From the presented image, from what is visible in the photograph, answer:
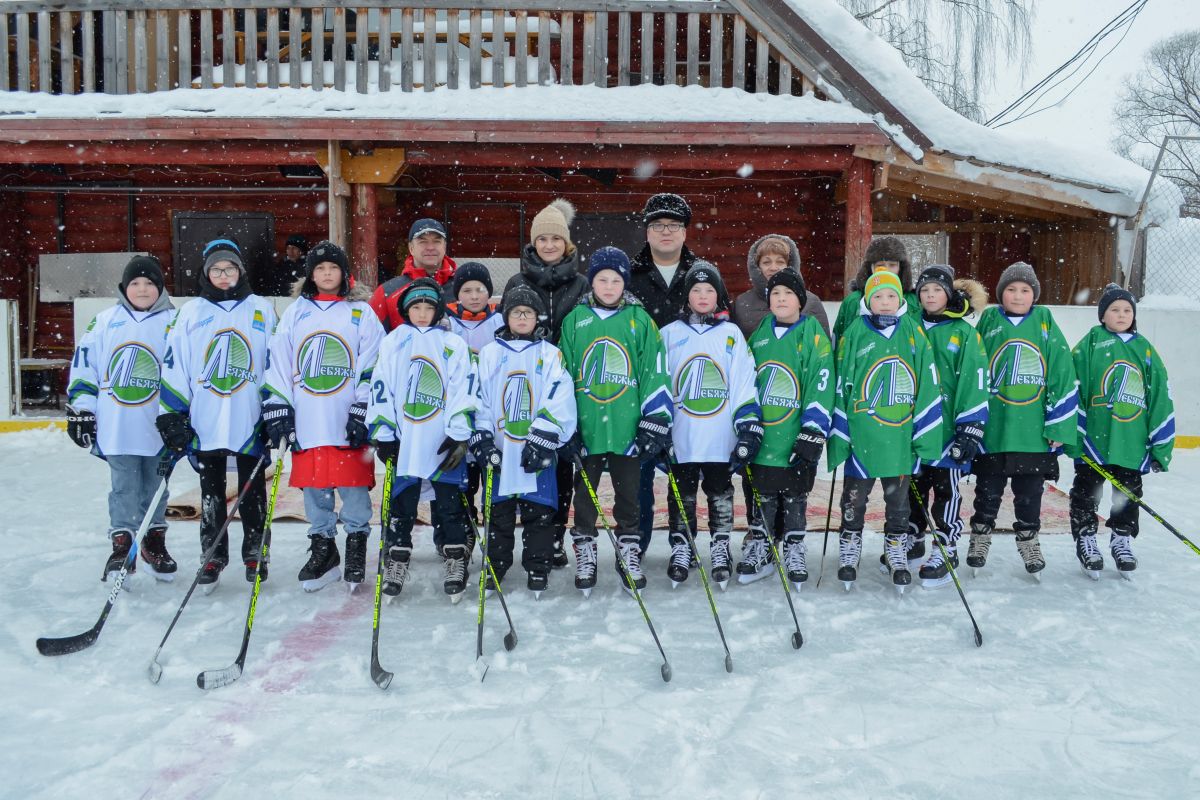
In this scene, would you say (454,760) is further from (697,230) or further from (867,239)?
(697,230)

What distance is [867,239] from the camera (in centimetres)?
802

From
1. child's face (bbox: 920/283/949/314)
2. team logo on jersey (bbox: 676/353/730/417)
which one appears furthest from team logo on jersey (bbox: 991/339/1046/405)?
team logo on jersey (bbox: 676/353/730/417)

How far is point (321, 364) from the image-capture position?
3.94 meters

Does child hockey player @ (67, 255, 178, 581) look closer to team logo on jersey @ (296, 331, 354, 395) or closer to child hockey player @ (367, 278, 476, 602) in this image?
team logo on jersey @ (296, 331, 354, 395)

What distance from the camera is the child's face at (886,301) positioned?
3.97m

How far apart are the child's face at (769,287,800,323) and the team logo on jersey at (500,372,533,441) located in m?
1.18

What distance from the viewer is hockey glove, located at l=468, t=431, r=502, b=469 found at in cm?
365

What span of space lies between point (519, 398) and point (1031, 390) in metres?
2.41

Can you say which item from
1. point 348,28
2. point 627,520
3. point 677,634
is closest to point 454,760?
point 677,634

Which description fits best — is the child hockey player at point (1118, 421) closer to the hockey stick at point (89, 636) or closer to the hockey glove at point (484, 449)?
the hockey glove at point (484, 449)

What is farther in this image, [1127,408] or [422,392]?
[1127,408]

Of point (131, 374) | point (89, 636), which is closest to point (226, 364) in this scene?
point (131, 374)

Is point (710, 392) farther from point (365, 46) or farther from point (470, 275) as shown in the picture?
point (365, 46)

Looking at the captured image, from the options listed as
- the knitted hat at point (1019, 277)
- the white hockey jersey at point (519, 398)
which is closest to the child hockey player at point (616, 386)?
the white hockey jersey at point (519, 398)
